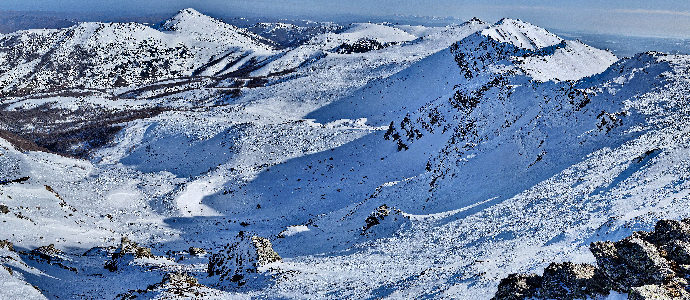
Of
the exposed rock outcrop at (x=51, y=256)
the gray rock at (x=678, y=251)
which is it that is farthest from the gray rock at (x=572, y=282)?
the exposed rock outcrop at (x=51, y=256)

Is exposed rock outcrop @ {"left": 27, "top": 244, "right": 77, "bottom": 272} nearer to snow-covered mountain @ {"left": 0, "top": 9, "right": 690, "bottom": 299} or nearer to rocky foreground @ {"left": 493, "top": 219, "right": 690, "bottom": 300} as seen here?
snow-covered mountain @ {"left": 0, "top": 9, "right": 690, "bottom": 299}

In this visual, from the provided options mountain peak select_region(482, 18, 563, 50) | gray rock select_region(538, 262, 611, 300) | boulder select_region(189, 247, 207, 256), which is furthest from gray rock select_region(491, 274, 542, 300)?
mountain peak select_region(482, 18, 563, 50)

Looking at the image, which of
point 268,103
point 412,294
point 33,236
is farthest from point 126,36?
point 412,294

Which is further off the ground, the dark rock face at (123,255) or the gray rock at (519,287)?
the gray rock at (519,287)

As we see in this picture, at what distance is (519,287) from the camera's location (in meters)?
13.7

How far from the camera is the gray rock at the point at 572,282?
40.4 feet

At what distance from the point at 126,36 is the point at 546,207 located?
182631 millimetres

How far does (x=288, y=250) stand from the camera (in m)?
30.3

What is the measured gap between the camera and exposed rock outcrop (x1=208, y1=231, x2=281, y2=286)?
23.6 m

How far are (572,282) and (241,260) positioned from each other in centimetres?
1863

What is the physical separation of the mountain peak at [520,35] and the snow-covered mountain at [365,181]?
67cm

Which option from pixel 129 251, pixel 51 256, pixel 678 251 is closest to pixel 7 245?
pixel 51 256

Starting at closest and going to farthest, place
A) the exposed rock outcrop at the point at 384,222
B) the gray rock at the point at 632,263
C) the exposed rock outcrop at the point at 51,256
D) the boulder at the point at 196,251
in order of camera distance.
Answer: the gray rock at the point at 632,263, the exposed rock outcrop at the point at 51,256, the exposed rock outcrop at the point at 384,222, the boulder at the point at 196,251

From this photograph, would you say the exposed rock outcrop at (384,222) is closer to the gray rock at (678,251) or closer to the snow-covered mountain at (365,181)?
the snow-covered mountain at (365,181)
